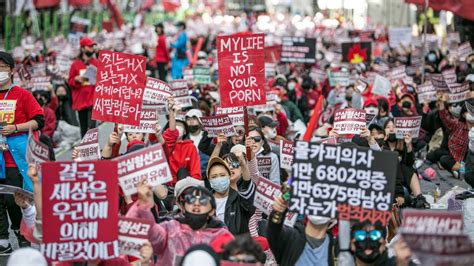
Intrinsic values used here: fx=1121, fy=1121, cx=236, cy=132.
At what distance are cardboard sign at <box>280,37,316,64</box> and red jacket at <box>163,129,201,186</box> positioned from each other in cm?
1341

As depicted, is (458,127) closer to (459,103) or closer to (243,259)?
(459,103)

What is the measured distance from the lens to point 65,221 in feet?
22.7

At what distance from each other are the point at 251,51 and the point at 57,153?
744 cm

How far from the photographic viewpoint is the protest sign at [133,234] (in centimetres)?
689

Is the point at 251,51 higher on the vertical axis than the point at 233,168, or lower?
higher

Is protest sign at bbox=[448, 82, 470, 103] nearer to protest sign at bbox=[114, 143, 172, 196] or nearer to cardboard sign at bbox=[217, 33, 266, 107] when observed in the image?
cardboard sign at bbox=[217, 33, 266, 107]

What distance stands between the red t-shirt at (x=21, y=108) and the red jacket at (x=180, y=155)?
1.46 metres

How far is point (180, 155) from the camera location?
36.0ft

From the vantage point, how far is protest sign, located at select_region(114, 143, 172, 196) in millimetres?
7469

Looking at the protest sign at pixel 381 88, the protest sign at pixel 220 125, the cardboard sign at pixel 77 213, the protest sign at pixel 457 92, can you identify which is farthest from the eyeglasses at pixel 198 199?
the protest sign at pixel 381 88

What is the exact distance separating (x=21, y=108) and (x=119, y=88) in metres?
0.93

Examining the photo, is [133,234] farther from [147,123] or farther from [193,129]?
[193,129]

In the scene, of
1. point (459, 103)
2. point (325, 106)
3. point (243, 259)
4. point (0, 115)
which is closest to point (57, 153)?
point (325, 106)

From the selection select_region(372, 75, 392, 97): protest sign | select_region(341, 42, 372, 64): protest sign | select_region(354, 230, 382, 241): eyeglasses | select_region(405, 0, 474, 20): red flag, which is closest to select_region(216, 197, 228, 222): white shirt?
select_region(354, 230, 382, 241): eyeglasses
